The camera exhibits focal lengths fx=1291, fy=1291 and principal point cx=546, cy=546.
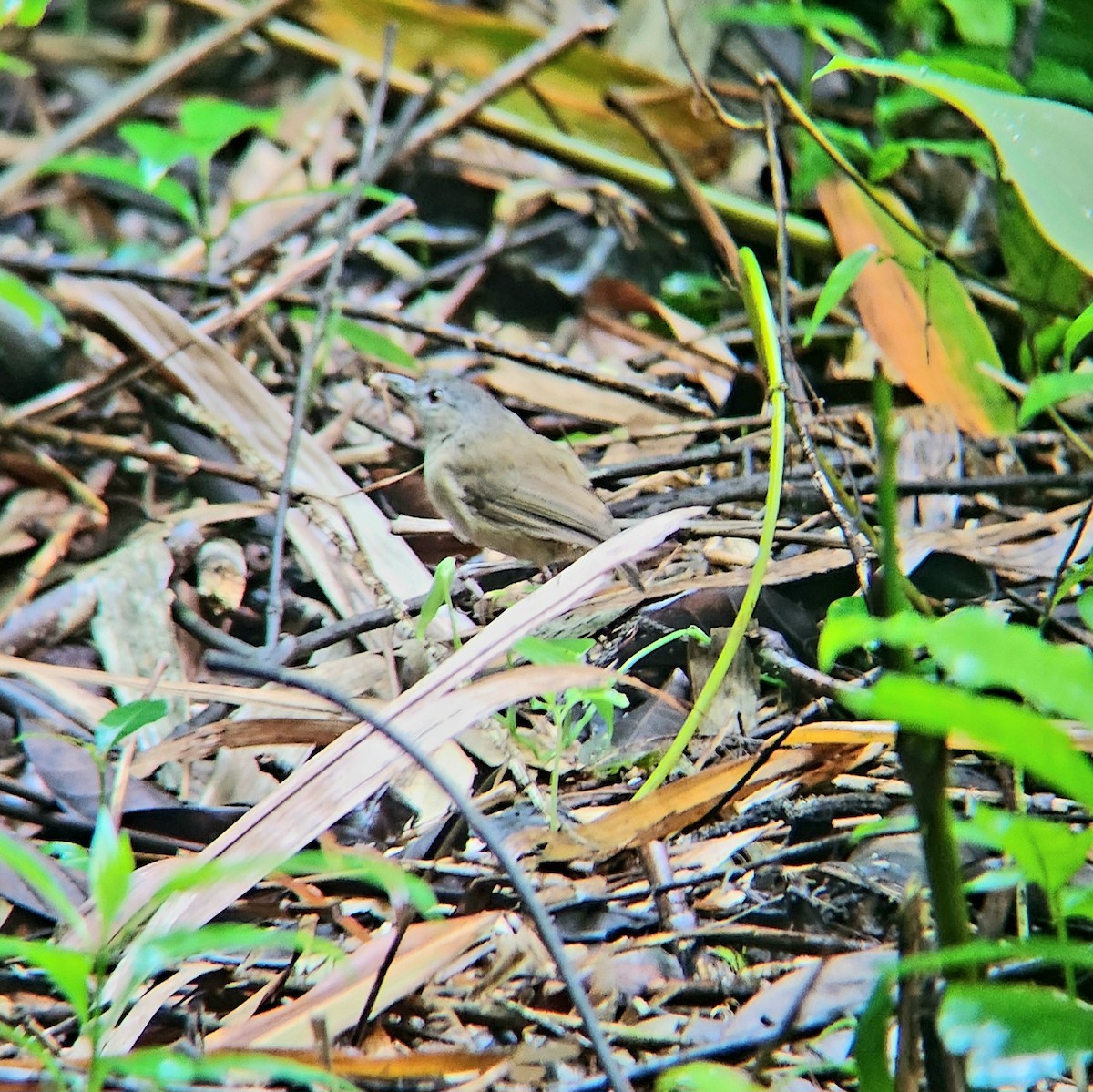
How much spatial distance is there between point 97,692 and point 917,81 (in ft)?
7.58

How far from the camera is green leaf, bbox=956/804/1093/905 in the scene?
4.83 feet

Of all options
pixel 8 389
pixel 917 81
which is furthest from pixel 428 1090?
pixel 8 389

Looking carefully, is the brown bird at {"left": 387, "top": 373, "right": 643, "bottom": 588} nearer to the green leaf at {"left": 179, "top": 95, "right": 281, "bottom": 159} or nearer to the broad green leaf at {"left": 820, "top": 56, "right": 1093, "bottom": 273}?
the green leaf at {"left": 179, "top": 95, "right": 281, "bottom": 159}

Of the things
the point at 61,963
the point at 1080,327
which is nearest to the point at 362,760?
the point at 61,963

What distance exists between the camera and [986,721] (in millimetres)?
1279

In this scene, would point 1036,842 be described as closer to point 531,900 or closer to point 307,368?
point 531,900

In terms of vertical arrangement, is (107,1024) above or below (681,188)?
below

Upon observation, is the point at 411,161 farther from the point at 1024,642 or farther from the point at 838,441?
the point at 1024,642

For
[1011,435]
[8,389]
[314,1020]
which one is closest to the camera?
[314,1020]

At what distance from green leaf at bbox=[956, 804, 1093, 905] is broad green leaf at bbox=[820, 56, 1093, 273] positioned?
161 cm

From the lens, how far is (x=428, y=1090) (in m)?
1.86

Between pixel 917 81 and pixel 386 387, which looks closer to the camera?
pixel 917 81

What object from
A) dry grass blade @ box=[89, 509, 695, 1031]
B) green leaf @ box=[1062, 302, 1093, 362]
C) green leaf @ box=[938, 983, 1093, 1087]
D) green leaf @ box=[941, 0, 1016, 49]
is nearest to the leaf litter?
dry grass blade @ box=[89, 509, 695, 1031]

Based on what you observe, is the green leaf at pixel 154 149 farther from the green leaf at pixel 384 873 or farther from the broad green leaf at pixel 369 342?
the green leaf at pixel 384 873
